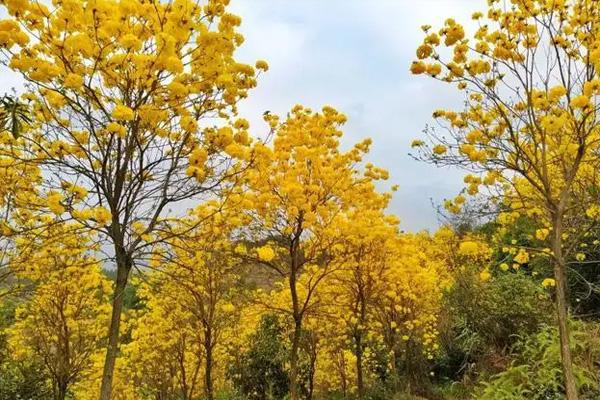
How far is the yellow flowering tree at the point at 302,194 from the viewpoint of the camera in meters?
8.34

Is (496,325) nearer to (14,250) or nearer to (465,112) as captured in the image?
(465,112)

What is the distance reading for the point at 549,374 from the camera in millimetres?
7973

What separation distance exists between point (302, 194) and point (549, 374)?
4.67 m

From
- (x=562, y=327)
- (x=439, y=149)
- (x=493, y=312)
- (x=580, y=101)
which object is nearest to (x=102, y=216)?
(x=439, y=149)

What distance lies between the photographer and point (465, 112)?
5.37 meters

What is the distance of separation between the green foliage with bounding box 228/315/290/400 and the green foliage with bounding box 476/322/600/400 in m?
6.84

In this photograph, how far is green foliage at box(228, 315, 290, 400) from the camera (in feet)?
46.3

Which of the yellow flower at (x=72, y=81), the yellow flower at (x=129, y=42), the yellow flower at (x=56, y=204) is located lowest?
the yellow flower at (x=56, y=204)

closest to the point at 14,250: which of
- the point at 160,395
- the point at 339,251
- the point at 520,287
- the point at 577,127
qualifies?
the point at 339,251

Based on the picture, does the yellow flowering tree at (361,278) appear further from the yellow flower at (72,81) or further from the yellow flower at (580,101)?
the yellow flower at (72,81)

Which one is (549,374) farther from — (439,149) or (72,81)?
(72,81)

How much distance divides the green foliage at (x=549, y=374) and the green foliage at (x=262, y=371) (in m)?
6.84

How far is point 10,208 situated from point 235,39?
2.90 metres

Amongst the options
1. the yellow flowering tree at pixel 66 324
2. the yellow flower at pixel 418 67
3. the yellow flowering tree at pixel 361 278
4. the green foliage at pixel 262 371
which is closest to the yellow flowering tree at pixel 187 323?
the green foliage at pixel 262 371
